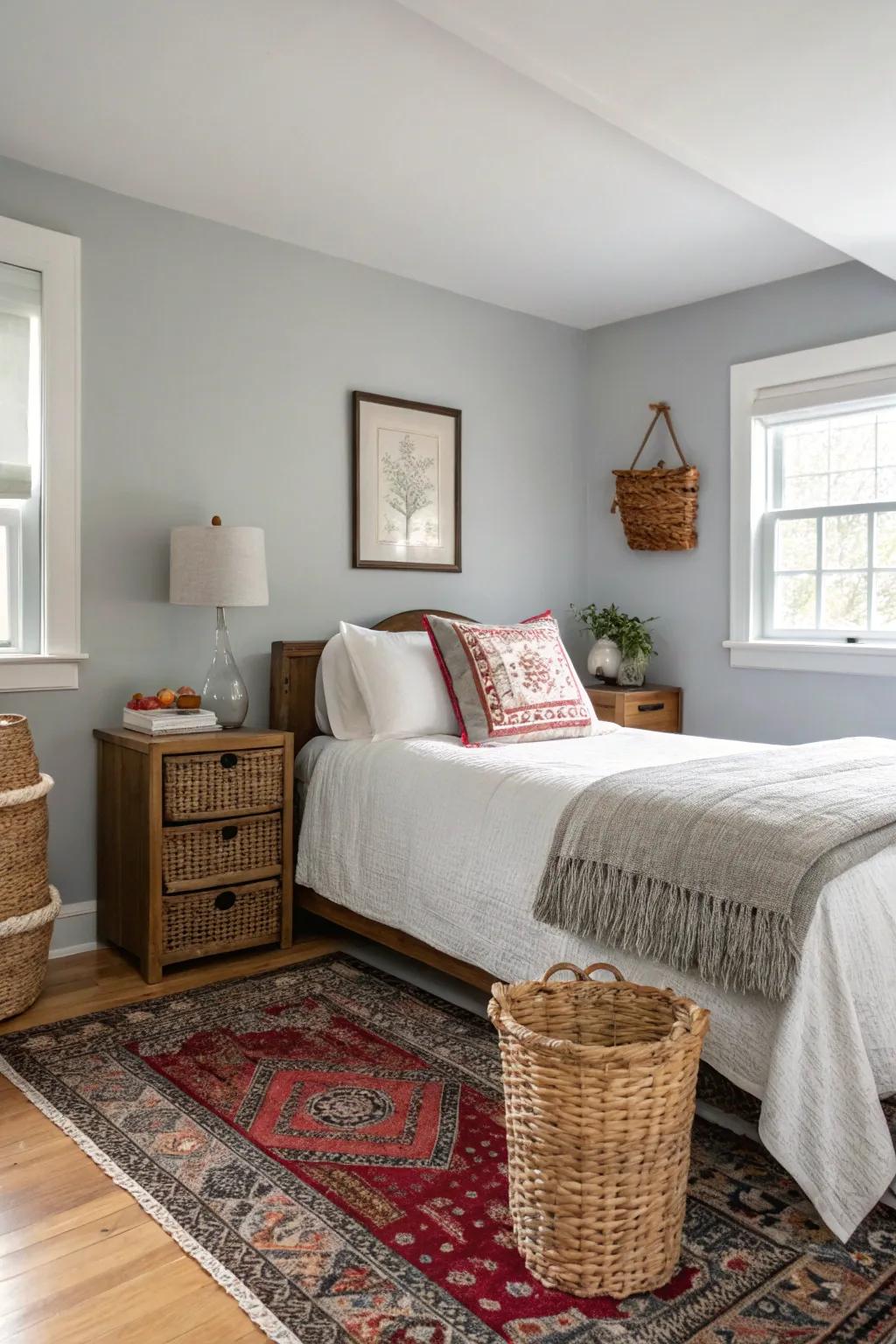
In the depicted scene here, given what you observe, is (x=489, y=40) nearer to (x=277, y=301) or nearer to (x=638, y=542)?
(x=277, y=301)

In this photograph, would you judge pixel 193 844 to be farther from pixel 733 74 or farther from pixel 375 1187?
pixel 733 74

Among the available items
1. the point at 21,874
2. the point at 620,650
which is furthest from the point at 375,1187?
the point at 620,650

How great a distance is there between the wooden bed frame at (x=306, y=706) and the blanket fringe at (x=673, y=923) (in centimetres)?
79

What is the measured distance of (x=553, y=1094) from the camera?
1.65m

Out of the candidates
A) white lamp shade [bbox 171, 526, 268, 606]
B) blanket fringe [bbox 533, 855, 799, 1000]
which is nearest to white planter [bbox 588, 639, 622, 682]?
white lamp shade [bbox 171, 526, 268, 606]

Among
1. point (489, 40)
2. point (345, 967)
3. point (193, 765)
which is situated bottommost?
point (345, 967)

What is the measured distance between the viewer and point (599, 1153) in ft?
5.35

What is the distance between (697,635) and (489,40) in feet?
9.53

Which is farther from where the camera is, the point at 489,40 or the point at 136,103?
the point at 136,103

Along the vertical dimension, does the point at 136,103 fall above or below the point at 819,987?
above

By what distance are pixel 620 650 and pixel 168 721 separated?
7.31 feet

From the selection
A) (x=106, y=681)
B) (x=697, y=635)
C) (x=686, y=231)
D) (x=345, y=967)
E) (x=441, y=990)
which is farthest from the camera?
(x=697, y=635)

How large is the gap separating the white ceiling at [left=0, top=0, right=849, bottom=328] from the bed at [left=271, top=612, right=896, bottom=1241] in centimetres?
152

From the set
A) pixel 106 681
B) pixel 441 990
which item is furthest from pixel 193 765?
pixel 441 990
